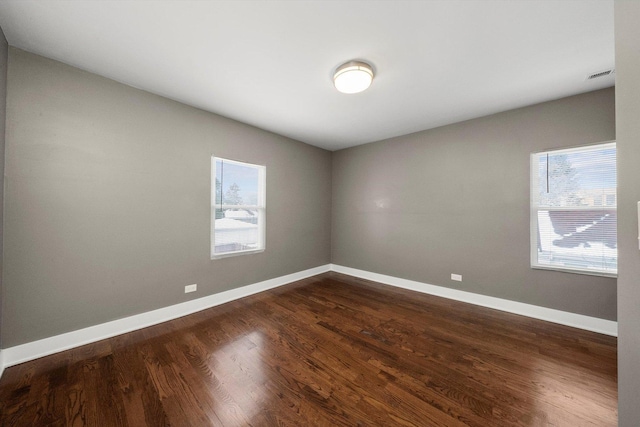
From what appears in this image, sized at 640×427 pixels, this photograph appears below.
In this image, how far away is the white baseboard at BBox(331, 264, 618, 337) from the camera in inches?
93.7

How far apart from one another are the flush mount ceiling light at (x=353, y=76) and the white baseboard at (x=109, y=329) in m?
3.08

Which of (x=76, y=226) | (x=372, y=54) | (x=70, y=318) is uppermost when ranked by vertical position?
(x=372, y=54)

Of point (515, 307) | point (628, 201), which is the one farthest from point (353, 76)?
point (515, 307)

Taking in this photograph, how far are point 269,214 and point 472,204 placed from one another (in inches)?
126

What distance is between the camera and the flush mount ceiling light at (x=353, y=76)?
2.02m

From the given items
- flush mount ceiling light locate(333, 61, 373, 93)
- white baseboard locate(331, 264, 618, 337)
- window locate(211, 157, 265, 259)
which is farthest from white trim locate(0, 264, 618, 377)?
flush mount ceiling light locate(333, 61, 373, 93)

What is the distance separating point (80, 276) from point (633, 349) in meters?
3.73

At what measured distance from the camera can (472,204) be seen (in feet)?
10.6

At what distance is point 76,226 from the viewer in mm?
2084

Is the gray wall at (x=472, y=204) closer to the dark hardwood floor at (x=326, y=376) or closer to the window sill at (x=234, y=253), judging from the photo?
the dark hardwood floor at (x=326, y=376)

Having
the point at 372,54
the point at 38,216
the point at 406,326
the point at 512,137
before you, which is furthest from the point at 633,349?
the point at 38,216

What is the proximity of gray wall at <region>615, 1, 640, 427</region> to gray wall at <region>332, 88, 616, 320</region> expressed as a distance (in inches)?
94.3

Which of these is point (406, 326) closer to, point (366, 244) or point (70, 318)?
point (366, 244)

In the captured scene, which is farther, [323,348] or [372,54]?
[323,348]
